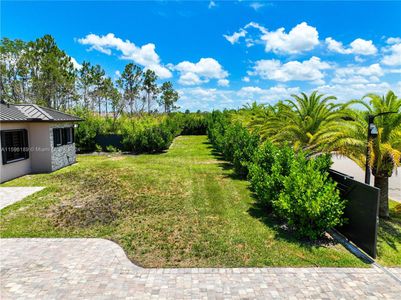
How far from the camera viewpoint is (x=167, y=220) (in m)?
7.77

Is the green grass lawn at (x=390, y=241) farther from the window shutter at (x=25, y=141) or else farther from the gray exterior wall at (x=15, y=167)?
the window shutter at (x=25, y=141)

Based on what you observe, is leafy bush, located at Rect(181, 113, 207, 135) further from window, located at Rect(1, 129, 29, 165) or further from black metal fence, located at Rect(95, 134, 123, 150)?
window, located at Rect(1, 129, 29, 165)

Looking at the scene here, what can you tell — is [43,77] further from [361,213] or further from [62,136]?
[361,213]

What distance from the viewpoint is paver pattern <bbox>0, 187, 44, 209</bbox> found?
9.28m

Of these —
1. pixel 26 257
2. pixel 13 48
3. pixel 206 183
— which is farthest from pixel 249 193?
pixel 13 48

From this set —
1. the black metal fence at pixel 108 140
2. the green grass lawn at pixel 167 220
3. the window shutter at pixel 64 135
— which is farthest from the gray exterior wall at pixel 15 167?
the black metal fence at pixel 108 140

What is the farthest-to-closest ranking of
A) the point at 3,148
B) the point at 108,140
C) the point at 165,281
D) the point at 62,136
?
the point at 108,140 → the point at 62,136 → the point at 3,148 → the point at 165,281

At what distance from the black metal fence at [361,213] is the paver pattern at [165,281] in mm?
720

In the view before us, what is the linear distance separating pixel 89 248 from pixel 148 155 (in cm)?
1464

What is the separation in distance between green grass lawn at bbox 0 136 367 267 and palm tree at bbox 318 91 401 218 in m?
2.86

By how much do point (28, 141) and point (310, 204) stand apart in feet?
43.6

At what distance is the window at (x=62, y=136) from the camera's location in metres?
14.6

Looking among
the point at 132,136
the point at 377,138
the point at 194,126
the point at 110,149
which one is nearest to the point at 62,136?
the point at 132,136

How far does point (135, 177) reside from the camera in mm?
13281
